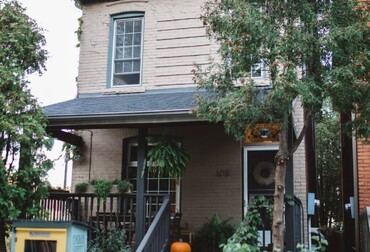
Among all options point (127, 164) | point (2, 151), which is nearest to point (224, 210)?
point (127, 164)

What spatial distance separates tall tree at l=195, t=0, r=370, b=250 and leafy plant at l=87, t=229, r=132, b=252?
9.45ft

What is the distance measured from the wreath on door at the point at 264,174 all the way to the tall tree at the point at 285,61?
3.49 m

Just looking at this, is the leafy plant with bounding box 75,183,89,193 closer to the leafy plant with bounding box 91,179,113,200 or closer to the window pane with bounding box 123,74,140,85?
the leafy plant with bounding box 91,179,113,200

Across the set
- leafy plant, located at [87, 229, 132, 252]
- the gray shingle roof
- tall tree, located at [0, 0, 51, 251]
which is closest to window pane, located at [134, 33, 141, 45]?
the gray shingle roof

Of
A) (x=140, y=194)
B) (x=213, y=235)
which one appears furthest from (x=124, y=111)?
(x=213, y=235)

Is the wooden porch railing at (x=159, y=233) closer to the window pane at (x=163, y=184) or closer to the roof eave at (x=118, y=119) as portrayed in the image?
the roof eave at (x=118, y=119)

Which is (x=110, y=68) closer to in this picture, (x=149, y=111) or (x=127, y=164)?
(x=127, y=164)

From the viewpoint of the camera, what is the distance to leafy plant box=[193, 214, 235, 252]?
30.9 feet

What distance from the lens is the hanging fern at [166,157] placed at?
8.90 meters

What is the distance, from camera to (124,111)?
28.6ft

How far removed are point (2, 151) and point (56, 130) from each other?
159 centimetres

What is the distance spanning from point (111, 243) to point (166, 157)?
1.80 meters

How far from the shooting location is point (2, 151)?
8.69 metres

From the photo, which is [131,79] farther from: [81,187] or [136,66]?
[81,187]
